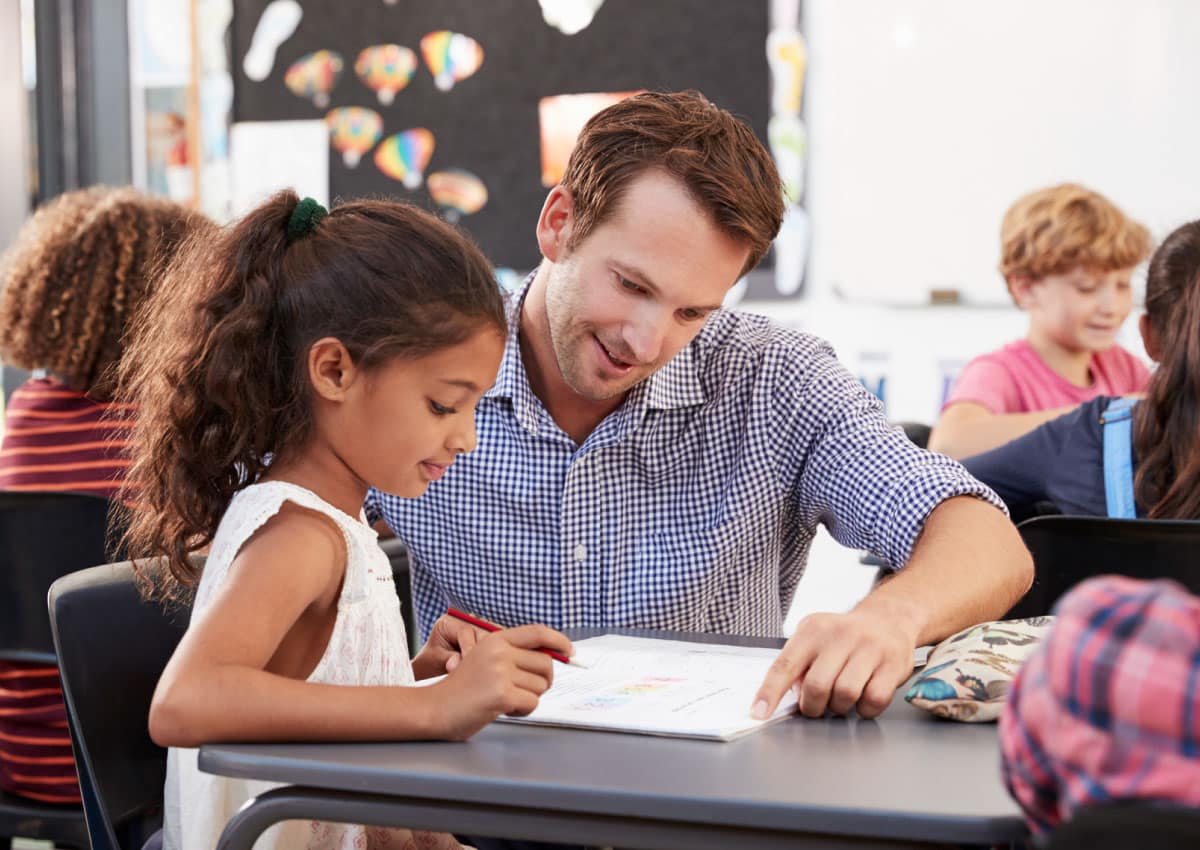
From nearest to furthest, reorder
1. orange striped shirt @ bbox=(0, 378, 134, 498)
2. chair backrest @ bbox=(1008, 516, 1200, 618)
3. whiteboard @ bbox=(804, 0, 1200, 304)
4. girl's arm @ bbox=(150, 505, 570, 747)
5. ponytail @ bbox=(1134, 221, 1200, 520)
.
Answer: girl's arm @ bbox=(150, 505, 570, 747)
chair backrest @ bbox=(1008, 516, 1200, 618)
ponytail @ bbox=(1134, 221, 1200, 520)
orange striped shirt @ bbox=(0, 378, 134, 498)
whiteboard @ bbox=(804, 0, 1200, 304)

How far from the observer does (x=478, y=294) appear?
125 cm

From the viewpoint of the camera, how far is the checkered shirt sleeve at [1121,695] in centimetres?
59

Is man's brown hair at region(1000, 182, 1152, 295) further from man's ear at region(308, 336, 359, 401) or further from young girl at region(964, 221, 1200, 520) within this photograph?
man's ear at region(308, 336, 359, 401)

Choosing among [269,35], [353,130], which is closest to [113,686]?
[353,130]

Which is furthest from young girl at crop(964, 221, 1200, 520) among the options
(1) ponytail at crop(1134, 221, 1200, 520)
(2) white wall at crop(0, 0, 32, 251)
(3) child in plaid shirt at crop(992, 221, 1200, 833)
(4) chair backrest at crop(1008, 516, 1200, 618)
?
(2) white wall at crop(0, 0, 32, 251)

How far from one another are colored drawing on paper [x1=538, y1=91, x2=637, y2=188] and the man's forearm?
270cm

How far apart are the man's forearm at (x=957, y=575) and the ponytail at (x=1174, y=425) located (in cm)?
53

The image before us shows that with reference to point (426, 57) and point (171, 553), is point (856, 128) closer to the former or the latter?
point (426, 57)

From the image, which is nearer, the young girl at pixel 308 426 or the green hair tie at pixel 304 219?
the young girl at pixel 308 426

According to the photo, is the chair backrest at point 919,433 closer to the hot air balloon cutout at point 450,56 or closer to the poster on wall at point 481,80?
the poster on wall at point 481,80

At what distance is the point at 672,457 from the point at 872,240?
2184 millimetres

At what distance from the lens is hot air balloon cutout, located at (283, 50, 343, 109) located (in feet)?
13.6

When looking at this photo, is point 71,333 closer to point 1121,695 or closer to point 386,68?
point 1121,695

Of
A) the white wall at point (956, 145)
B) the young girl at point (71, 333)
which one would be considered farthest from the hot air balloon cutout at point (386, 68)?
the young girl at point (71, 333)
